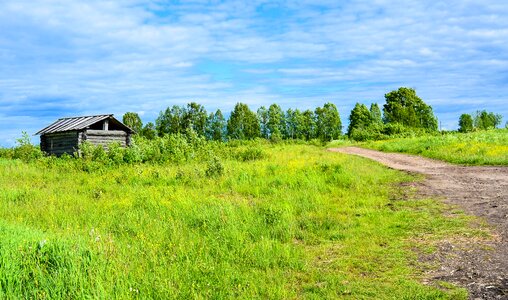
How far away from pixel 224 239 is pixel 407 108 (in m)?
65.6

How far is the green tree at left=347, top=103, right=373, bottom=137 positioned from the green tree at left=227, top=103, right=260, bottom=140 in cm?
1649

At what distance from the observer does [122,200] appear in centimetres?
1166

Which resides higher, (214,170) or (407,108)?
(407,108)

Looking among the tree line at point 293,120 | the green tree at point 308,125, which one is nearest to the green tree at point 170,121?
the tree line at point 293,120

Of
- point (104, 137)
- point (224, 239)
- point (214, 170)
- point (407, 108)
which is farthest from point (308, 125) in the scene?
point (224, 239)

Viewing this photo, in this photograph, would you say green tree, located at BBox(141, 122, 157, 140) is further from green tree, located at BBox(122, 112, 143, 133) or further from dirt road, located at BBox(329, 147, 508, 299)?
dirt road, located at BBox(329, 147, 508, 299)

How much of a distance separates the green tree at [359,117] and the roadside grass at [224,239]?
59.5m

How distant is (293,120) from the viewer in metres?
81.4

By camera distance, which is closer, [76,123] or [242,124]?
[76,123]

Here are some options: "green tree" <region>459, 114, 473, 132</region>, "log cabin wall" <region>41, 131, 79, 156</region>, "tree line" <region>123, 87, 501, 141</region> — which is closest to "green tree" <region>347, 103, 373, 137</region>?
"tree line" <region>123, 87, 501, 141</region>

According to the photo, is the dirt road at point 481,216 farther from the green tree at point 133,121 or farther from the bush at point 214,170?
the green tree at point 133,121

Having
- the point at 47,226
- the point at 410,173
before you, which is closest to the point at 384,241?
the point at 47,226

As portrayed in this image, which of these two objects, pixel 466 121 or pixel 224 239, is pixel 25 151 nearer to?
pixel 224 239

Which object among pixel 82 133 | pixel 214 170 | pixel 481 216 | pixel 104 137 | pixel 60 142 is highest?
pixel 82 133
